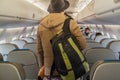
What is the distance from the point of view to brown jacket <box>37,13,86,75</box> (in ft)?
9.40

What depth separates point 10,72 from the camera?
102 inches

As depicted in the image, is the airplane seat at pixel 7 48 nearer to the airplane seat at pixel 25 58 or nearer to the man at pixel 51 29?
the airplane seat at pixel 25 58

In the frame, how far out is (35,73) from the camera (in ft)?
14.7

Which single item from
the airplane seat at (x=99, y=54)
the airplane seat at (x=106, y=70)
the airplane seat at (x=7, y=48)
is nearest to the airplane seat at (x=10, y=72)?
the airplane seat at (x=106, y=70)

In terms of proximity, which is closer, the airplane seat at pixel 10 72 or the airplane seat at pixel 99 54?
the airplane seat at pixel 10 72

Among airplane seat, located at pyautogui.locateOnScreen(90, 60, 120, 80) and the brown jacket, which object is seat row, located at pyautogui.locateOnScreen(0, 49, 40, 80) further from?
airplane seat, located at pyautogui.locateOnScreen(90, 60, 120, 80)

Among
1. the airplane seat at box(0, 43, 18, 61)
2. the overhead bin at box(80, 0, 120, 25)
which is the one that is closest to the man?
the overhead bin at box(80, 0, 120, 25)

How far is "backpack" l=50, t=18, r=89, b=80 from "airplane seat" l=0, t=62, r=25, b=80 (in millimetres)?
464

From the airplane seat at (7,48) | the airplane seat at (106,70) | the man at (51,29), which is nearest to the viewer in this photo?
the airplane seat at (106,70)

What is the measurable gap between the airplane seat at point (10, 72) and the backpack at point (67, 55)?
46 cm

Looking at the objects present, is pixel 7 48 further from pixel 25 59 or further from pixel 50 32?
pixel 50 32

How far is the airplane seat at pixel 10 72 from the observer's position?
2.57m

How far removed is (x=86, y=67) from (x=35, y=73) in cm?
183

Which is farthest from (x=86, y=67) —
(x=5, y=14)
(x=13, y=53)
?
(x=5, y=14)
